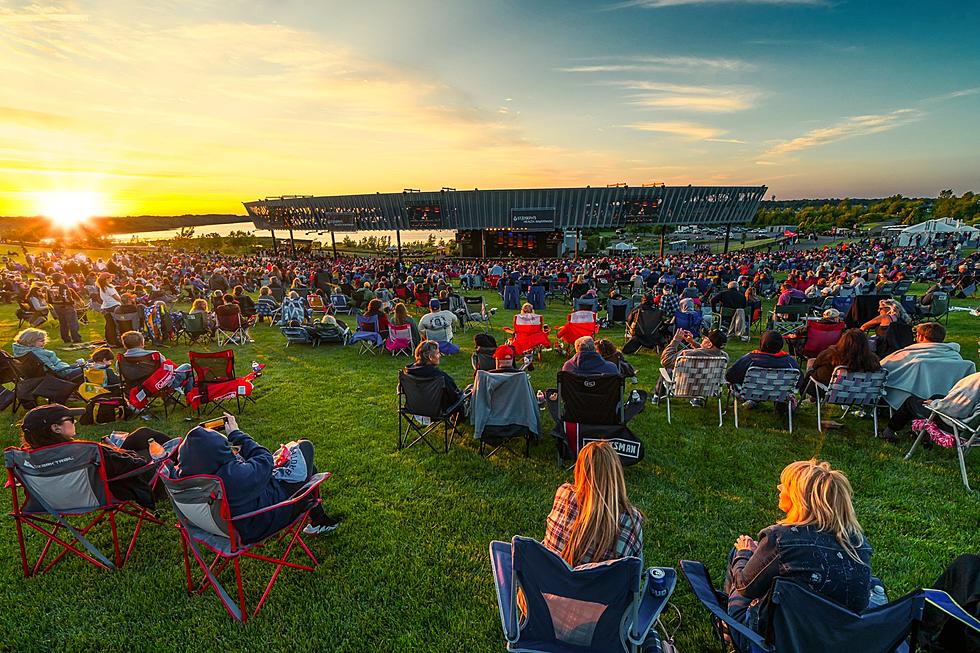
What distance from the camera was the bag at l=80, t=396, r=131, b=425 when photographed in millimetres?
6289

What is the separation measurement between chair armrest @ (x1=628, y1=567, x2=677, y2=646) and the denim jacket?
0.46 m

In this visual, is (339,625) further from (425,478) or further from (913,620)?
(913,620)

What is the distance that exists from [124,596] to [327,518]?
4.83ft

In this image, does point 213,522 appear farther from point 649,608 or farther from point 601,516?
point 649,608

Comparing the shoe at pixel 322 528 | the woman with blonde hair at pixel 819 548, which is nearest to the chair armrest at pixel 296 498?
the shoe at pixel 322 528

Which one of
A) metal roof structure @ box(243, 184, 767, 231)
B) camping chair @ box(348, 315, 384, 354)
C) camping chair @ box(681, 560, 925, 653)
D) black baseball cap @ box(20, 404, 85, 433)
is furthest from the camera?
metal roof structure @ box(243, 184, 767, 231)

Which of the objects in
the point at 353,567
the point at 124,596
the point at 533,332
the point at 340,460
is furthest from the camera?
the point at 533,332

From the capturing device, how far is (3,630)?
305 cm

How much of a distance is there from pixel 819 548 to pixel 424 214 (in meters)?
45.4

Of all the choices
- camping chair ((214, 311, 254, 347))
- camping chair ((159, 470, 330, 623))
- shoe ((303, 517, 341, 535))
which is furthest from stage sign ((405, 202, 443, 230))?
camping chair ((159, 470, 330, 623))

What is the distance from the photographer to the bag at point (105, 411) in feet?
20.6

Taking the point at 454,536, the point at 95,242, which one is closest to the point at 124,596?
the point at 454,536

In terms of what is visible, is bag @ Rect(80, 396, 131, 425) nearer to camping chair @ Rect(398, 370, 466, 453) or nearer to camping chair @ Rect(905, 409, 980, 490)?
camping chair @ Rect(398, 370, 466, 453)

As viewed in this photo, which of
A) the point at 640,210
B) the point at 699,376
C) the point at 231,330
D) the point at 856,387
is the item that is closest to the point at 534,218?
the point at 640,210
